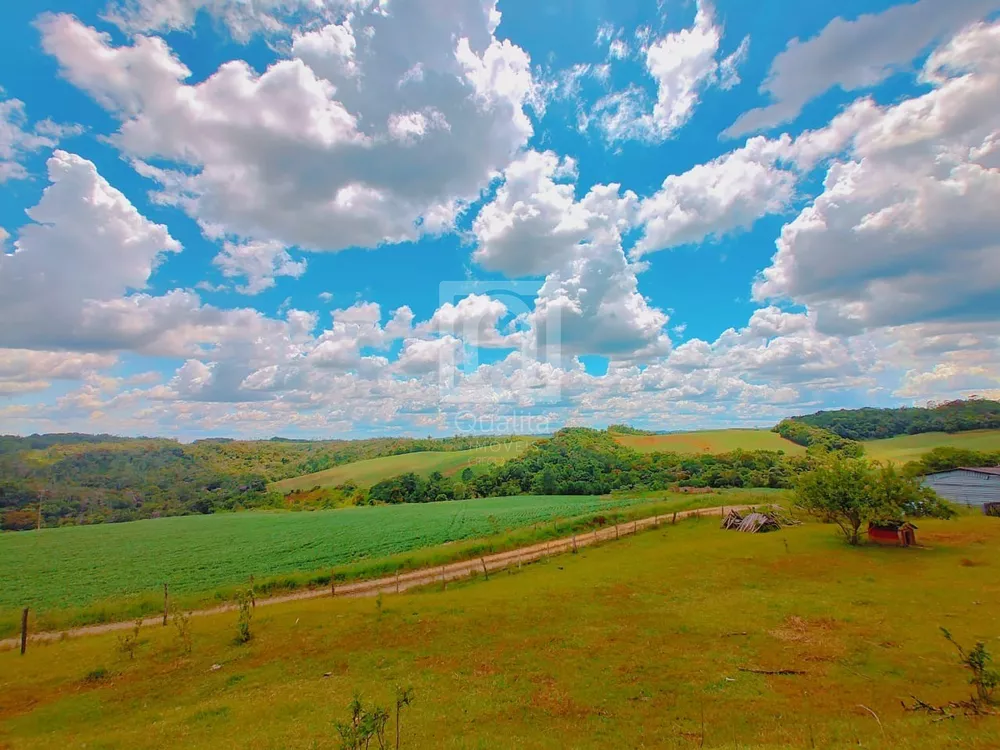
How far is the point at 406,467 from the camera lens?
119m

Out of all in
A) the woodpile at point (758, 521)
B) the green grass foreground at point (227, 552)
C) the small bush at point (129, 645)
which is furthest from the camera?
the woodpile at point (758, 521)

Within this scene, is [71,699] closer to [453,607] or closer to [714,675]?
[453,607]

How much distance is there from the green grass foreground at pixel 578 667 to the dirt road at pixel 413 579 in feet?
14.7

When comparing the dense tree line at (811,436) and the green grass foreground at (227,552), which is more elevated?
the dense tree line at (811,436)

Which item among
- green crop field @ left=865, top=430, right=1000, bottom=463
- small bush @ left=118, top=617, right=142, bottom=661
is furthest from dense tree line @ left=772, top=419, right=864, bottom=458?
small bush @ left=118, top=617, right=142, bottom=661

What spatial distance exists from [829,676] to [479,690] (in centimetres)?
1024

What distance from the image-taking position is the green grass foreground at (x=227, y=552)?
104 ft

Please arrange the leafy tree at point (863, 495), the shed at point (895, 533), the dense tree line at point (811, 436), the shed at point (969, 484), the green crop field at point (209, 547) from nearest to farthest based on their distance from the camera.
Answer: the leafy tree at point (863, 495)
the shed at point (895, 533)
the green crop field at point (209, 547)
the shed at point (969, 484)
the dense tree line at point (811, 436)

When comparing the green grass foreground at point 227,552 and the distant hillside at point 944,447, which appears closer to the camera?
the green grass foreground at point 227,552

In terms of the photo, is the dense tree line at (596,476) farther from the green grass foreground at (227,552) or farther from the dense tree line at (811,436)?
the green grass foreground at (227,552)

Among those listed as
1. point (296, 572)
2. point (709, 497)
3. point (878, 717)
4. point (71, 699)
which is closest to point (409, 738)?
point (878, 717)

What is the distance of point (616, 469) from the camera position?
106 metres

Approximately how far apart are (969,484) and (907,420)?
3433 inches

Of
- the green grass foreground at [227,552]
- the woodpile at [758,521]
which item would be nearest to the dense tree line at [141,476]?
the green grass foreground at [227,552]
